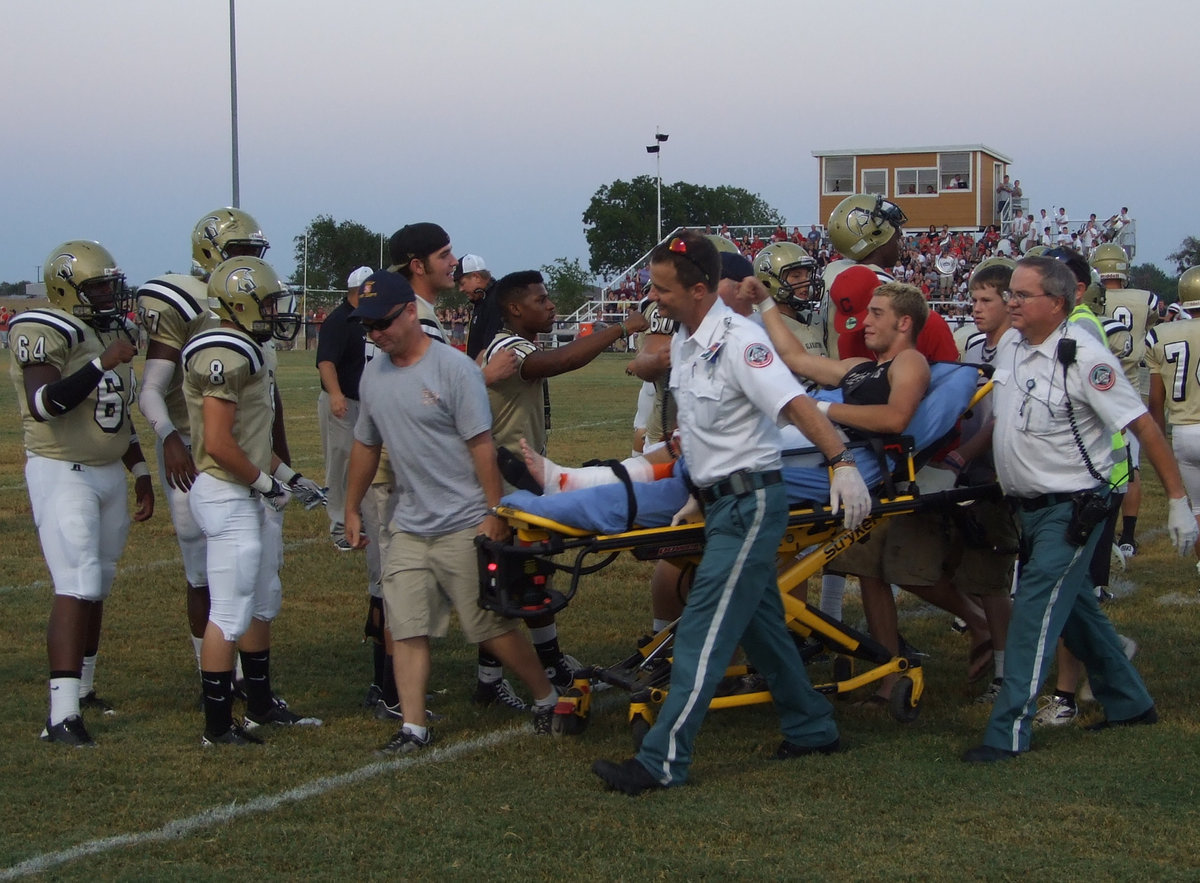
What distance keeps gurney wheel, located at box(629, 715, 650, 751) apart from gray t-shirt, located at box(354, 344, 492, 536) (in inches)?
41.2

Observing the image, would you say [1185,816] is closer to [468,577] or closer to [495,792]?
[495,792]

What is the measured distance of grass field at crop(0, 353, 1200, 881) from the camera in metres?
4.41

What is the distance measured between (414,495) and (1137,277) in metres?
64.0

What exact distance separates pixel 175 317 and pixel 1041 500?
3933 millimetres

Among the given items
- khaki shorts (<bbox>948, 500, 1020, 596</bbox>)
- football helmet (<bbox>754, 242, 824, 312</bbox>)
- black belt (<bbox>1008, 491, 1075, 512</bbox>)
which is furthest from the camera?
football helmet (<bbox>754, 242, 824, 312</bbox>)

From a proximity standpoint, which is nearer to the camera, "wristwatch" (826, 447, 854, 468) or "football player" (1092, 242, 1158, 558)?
"wristwatch" (826, 447, 854, 468)

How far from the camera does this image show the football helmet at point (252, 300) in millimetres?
5871

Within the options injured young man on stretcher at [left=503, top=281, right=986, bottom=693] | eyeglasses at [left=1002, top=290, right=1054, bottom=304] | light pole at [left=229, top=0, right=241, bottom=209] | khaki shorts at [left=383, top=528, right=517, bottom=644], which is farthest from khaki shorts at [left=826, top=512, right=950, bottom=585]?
light pole at [left=229, top=0, right=241, bottom=209]

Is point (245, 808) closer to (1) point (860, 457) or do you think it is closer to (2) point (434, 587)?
(2) point (434, 587)

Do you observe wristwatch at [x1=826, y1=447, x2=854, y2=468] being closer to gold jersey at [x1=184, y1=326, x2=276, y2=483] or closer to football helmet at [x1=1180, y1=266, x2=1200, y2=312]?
gold jersey at [x1=184, y1=326, x2=276, y2=483]

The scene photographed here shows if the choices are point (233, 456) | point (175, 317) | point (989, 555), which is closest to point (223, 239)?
point (175, 317)

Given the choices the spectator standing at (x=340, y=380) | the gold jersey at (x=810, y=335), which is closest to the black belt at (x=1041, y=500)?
the gold jersey at (x=810, y=335)

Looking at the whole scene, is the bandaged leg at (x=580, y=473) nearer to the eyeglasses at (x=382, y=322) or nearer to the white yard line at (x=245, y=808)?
the eyeglasses at (x=382, y=322)

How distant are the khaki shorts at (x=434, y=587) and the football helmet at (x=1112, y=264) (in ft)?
22.1
